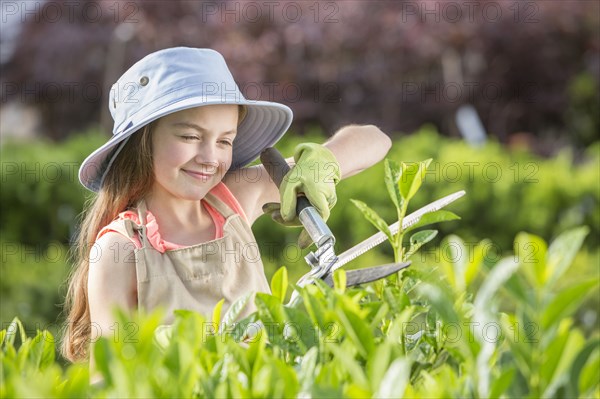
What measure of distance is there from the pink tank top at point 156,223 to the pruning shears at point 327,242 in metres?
0.18

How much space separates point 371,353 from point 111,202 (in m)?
1.33

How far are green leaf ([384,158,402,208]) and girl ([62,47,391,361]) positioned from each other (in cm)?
45

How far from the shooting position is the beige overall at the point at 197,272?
216 cm

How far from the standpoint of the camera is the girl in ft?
7.10

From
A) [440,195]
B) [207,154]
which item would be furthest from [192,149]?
[440,195]

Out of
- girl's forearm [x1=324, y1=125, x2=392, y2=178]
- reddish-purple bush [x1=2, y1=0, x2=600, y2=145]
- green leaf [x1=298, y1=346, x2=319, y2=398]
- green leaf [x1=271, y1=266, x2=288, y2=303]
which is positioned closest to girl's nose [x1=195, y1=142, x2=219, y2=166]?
girl's forearm [x1=324, y1=125, x2=392, y2=178]

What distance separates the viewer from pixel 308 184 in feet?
7.04

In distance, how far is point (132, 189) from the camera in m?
2.35

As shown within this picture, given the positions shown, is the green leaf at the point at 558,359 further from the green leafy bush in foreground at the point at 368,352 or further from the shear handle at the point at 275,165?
the shear handle at the point at 275,165

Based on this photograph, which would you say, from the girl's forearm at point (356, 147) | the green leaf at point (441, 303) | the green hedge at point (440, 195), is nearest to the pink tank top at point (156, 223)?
the girl's forearm at point (356, 147)

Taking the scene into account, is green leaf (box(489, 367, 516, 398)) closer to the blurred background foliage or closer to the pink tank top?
the pink tank top

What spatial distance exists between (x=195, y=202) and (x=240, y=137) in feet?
0.79

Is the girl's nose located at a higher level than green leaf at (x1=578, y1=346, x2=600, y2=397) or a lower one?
higher

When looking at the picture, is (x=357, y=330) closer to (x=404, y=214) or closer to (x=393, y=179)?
(x=404, y=214)
